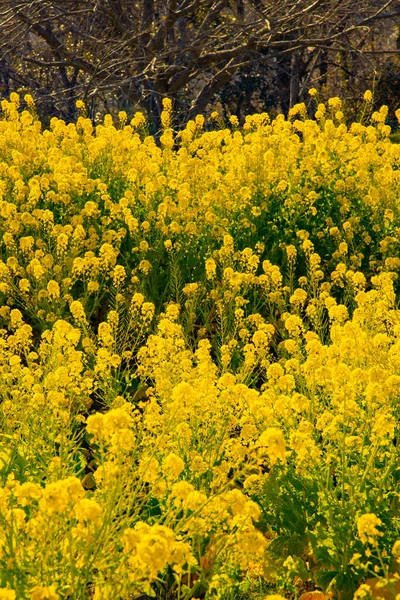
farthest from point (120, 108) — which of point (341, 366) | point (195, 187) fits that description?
point (341, 366)

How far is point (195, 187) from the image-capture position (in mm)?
6066

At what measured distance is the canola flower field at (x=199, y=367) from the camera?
2.37m

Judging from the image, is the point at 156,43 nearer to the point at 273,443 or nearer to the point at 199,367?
the point at 199,367

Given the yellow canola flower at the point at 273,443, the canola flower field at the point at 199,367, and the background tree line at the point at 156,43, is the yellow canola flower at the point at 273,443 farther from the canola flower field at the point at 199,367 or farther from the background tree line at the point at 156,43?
the background tree line at the point at 156,43

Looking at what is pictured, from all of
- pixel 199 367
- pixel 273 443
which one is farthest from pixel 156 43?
pixel 273 443

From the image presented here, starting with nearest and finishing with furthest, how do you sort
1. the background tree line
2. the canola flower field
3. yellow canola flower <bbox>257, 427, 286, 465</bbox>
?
1. yellow canola flower <bbox>257, 427, 286, 465</bbox>
2. the canola flower field
3. the background tree line

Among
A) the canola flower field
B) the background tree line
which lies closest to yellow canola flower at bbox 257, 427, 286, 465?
the canola flower field

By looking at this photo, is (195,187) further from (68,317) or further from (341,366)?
(341,366)

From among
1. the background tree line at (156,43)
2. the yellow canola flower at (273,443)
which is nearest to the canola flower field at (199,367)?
the yellow canola flower at (273,443)

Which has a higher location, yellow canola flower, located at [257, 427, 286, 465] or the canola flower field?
yellow canola flower, located at [257, 427, 286, 465]

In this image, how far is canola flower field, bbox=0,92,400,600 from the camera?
2367 mm

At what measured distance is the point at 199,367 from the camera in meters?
3.60

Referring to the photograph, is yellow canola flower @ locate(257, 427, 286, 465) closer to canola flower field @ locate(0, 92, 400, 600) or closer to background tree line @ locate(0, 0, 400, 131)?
canola flower field @ locate(0, 92, 400, 600)

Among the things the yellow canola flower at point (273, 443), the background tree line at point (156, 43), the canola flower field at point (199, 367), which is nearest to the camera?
the yellow canola flower at point (273, 443)
